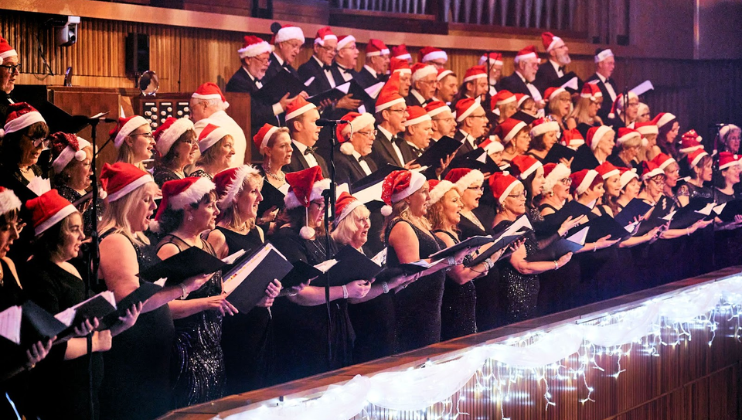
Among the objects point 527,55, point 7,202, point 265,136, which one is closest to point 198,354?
point 7,202

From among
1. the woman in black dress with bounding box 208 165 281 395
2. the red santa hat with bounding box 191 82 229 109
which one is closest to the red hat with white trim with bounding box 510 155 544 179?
the red santa hat with bounding box 191 82 229 109

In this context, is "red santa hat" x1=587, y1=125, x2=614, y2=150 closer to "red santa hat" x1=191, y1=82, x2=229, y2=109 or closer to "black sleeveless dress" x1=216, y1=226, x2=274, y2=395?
"red santa hat" x1=191, y1=82, x2=229, y2=109

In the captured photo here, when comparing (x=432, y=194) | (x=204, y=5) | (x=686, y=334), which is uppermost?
(x=204, y=5)

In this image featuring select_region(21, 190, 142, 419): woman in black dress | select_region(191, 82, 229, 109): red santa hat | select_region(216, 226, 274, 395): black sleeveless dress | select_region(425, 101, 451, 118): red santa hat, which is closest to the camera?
select_region(21, 190, 142, 419): woman in black dress

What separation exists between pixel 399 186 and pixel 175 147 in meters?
0.95

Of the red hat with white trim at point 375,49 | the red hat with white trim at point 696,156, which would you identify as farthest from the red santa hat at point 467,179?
the red hat with white trim at point 696,156

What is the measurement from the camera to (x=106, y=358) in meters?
3.02

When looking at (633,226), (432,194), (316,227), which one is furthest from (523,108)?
(316,227)

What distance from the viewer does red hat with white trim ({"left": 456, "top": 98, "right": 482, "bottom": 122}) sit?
6.30 m

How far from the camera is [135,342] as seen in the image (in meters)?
3.04

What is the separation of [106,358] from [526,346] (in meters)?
1.53

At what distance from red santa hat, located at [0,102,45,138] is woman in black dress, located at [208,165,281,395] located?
2.39 feet

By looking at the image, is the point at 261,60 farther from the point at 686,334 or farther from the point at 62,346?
the point at 62,346

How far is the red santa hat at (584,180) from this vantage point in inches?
219
